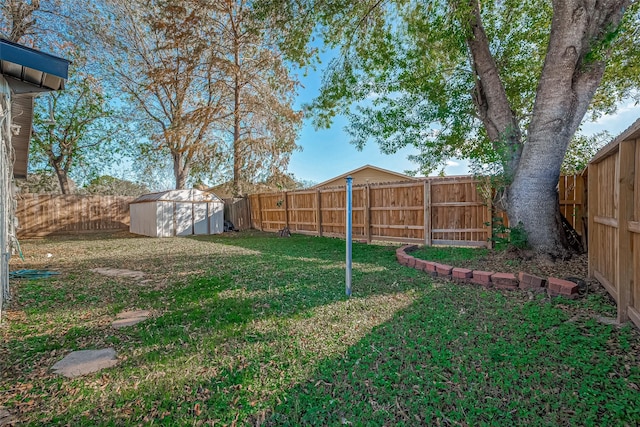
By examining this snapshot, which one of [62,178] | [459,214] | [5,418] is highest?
[62,178]

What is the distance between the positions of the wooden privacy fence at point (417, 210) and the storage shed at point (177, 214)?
4.58 m

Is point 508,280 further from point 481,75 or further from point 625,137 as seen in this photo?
point 481,75

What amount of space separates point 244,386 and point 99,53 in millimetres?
16650

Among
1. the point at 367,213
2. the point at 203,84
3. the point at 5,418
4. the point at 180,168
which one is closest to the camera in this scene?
A: the point at 5,418

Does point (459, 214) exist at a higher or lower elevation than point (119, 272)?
higher

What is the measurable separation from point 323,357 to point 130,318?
2077 millimetres

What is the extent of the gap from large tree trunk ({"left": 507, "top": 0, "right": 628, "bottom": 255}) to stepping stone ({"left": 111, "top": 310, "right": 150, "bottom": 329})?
5214 mm

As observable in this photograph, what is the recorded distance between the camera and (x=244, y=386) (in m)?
1.83

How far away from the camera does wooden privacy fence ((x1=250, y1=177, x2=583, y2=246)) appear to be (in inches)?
256

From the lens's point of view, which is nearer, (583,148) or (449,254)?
(449,254)

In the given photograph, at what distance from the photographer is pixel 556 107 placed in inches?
174

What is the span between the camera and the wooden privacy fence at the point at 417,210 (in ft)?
21.3

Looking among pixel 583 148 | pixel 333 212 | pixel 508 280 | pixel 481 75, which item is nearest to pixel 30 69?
pixel 508 280

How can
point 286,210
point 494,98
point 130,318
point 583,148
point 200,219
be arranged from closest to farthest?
point 130,318 → point 494,98 → point 583,148 → point 286,210 → point 200,219
